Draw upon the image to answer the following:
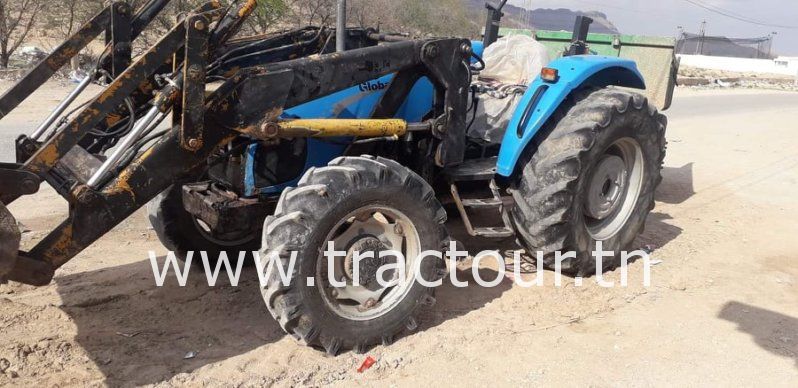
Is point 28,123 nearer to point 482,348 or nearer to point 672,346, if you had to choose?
point 482,348

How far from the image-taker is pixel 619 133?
482 centimetres

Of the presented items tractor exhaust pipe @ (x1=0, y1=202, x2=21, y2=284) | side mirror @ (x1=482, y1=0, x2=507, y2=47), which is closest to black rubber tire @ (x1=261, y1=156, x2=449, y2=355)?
tractor exhaust pipe @ (x1=0, y1=202, x2=21, y2=284)

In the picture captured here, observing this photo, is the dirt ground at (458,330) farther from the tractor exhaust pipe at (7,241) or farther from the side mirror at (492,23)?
the side mirror at (492,23)

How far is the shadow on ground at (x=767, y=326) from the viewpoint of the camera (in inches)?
157

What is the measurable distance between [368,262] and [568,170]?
1538mm

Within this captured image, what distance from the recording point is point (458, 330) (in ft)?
13.2

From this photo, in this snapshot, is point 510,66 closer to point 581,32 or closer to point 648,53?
point 581,32

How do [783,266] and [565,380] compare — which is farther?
[783,266]

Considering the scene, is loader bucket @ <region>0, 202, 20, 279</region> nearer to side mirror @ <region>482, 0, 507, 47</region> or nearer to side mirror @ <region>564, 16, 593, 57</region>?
side mirror @ <region>482, 0, 507, 47</region>

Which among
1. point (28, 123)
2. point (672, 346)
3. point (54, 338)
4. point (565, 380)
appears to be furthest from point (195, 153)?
point (28, 123)

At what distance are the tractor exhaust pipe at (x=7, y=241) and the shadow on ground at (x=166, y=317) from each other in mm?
Answer: 803

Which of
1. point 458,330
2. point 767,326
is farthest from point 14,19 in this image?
point 767,326

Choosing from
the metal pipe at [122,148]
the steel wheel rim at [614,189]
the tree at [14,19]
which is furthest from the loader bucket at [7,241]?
the tree at [14,19]

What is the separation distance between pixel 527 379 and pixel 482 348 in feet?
1.21
